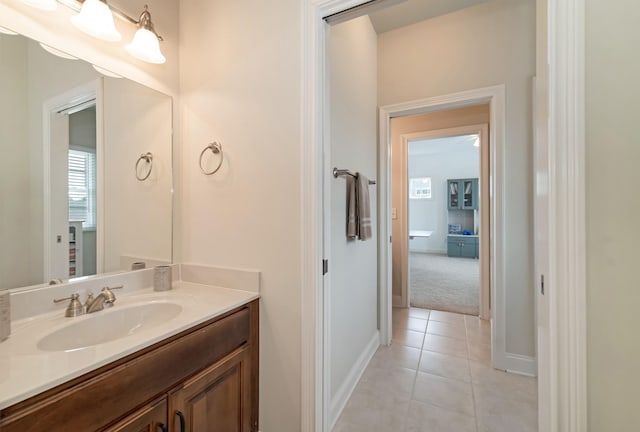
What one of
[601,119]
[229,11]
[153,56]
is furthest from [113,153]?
[601,119]

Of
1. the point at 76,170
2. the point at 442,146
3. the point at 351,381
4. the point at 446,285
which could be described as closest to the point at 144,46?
the point at 76,170

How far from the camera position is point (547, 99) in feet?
2.74

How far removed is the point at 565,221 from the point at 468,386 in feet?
5.33

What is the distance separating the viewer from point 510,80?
2049 millimetres

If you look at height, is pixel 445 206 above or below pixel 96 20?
below

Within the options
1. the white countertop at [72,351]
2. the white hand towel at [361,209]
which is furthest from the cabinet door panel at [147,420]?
the white hand towel at [361,209]

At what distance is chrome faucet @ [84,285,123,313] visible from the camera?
1076 mm

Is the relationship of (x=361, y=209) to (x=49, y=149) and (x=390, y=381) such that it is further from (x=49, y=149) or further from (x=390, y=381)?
(x=49, y=149)

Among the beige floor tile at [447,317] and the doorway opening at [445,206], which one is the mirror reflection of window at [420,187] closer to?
the doorway opening at [445,206]

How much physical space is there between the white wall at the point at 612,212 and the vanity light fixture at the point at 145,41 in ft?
5.67

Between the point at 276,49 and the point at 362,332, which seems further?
the point at 362,332

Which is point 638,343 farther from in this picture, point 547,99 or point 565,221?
point 547,99

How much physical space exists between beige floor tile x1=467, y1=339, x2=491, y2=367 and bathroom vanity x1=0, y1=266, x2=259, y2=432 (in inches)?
73.8

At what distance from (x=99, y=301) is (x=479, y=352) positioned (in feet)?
9.01
